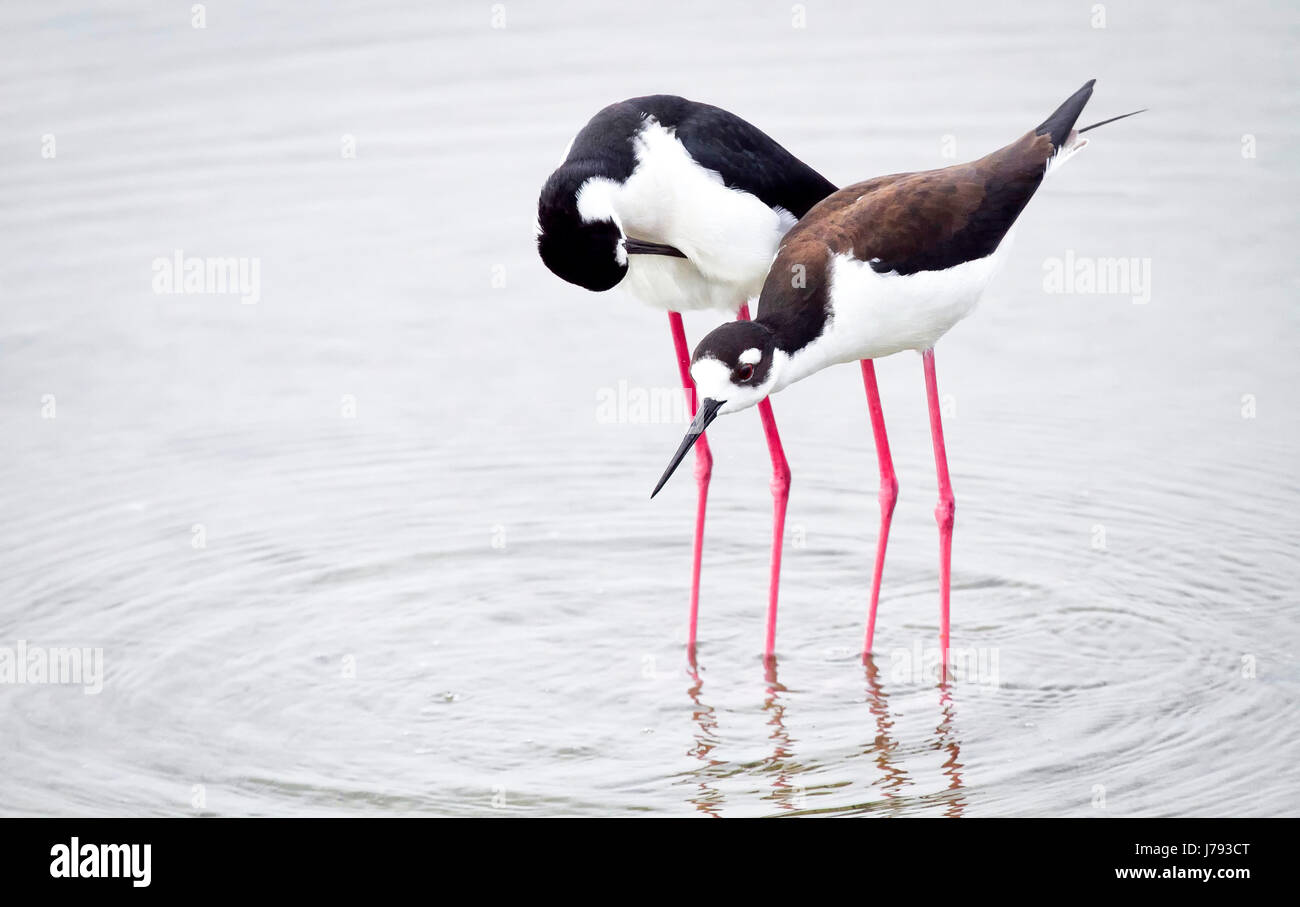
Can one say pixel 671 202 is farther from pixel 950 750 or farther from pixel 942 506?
pixel 950 750

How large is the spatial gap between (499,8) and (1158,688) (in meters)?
9.94

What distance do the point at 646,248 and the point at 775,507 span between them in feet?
4.46

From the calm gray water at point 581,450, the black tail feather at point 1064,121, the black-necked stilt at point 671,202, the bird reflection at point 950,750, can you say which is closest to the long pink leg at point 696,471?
the calm gray water at point 581,450

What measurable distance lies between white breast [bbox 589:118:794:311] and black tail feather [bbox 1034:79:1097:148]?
958 mm

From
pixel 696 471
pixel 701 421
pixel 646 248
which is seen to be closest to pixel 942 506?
pixel 696 471

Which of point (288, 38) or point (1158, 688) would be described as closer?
point (1158, 688)

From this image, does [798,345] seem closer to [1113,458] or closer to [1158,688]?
[1158,688]

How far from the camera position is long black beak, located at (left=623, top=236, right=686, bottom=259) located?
635 cm

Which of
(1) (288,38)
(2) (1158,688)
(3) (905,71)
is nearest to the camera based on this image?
(2) (1158,688)

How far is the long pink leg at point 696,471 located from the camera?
7.09 metres

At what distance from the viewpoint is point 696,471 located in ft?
25.1

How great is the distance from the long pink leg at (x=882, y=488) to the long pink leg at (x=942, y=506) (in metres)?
0.18

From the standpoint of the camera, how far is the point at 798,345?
6.14m
